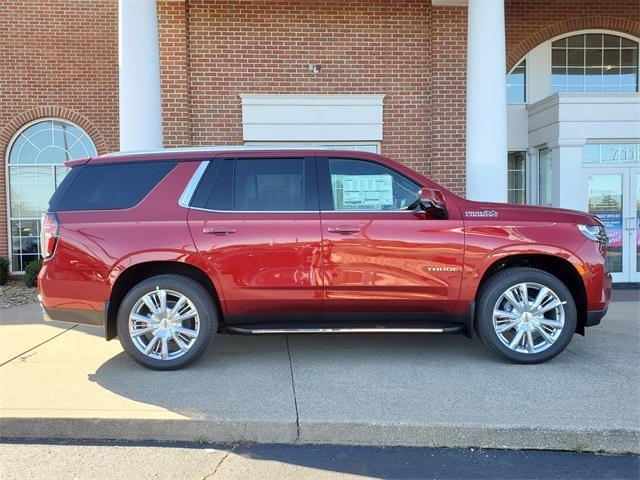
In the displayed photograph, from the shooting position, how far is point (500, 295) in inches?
189

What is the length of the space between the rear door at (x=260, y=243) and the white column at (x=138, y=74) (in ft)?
9.74

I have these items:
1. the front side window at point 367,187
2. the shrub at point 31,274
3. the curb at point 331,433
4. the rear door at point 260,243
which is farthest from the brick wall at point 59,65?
the curb at point 331,433

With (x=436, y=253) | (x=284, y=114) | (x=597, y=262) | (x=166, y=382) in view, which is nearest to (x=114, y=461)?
(x=166, y=382)

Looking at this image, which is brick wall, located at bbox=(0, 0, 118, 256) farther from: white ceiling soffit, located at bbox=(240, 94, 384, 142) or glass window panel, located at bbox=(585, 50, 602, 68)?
glass window panel, located at bbox=(585, 50, 602, 68)

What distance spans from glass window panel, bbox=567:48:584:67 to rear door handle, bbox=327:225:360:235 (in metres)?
7.91

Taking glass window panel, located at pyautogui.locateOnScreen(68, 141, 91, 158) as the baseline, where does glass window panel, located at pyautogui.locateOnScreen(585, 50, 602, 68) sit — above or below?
above

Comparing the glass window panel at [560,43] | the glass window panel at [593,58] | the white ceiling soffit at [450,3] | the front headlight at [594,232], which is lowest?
the front headlight at [594,232]

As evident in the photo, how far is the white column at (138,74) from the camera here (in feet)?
23.9

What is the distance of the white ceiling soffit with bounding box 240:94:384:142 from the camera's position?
9258 millimetres

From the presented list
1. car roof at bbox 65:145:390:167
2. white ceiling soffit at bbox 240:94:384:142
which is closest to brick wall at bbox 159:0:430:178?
white ceiling soffit at bbox 240:94:384:142

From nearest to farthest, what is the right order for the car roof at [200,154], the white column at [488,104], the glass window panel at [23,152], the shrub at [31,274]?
the car roof at [200,154] → the white column at [488,104] → the shrub at [31,274] → the glass window panel at [23,152]

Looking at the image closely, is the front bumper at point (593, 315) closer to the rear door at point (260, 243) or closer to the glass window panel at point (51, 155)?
the rear door at point (260, 243)

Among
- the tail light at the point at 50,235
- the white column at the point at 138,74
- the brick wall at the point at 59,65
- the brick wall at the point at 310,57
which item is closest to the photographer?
the tail light at the point at 50,235

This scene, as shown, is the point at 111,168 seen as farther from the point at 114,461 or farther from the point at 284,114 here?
the point at 284,114
